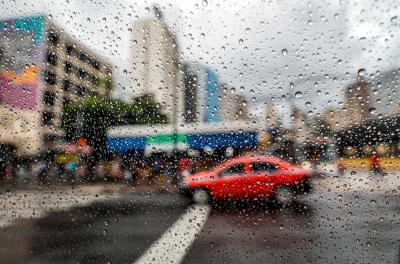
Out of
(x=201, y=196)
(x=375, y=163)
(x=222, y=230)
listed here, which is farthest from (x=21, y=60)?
(x=375, y=163)

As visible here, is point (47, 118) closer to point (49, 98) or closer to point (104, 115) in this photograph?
point (49, 98)

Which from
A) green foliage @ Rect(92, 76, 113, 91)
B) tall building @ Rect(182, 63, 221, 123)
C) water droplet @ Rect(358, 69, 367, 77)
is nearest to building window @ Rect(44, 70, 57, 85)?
green foliage @ Rect(92, 76, 113, 91)

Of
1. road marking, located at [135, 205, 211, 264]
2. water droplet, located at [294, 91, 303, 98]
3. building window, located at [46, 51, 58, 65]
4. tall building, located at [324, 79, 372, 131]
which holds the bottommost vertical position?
road marking, located at [135, 205, 211, 264]

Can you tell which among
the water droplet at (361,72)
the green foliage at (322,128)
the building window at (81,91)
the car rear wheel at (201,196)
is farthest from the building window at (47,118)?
the water droplet at (361,72)

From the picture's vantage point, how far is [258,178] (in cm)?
161

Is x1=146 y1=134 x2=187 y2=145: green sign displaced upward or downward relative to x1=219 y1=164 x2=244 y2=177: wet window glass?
upward

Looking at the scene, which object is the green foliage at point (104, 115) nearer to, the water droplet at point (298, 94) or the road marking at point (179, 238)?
the road marking at point (179, 238)

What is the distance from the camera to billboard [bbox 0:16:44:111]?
6.11 feet

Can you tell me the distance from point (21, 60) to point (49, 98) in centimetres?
25

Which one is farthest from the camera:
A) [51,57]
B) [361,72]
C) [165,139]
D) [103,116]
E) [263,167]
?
[51,57]

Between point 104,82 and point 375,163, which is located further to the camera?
point 104,82

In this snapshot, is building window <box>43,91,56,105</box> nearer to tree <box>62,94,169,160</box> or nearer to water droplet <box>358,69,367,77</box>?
tree <box>62,94,169,160</box>

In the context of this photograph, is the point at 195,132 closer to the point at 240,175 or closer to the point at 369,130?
the point at 240,175

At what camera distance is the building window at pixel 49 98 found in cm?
196
